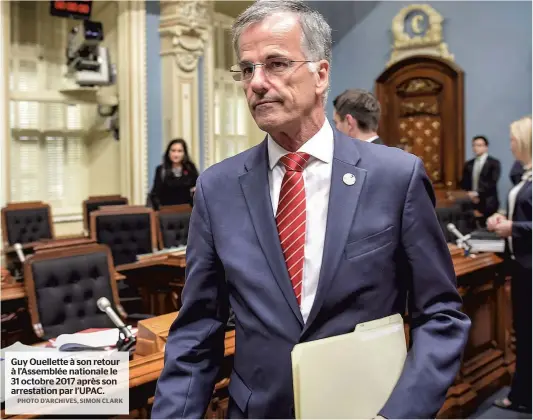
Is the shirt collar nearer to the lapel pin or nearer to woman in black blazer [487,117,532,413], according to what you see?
the lapel pin

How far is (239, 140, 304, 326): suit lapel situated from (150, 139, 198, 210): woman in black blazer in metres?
4.35

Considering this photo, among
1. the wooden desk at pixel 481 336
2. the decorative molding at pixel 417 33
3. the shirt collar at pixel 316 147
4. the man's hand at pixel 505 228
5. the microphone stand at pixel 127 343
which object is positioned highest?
the decorative molding at pixel 417 33

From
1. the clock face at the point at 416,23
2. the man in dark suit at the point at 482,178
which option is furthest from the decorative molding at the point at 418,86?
the man in dark suit at the point at 482,178

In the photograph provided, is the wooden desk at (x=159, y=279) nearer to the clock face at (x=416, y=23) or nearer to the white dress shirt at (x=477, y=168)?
the white dress shirt at (x=477, y=168)

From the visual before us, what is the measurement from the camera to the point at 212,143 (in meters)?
8.08

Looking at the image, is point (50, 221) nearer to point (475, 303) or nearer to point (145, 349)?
point (475, 303)

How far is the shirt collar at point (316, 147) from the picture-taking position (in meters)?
1.20

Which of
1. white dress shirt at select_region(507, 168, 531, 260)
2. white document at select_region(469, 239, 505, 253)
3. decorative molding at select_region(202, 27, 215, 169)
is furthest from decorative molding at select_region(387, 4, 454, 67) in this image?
white dress shirt at select_region(507, 168, 531, 260)

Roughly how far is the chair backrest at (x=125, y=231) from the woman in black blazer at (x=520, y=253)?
2453 mm

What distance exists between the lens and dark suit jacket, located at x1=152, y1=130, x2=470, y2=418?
1106mm

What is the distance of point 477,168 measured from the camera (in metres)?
7.71

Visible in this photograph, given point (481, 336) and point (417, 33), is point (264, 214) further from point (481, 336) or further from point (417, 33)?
point (417, 33)

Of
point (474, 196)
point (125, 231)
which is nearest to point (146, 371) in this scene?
point (125, 231)

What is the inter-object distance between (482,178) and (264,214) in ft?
22.7
